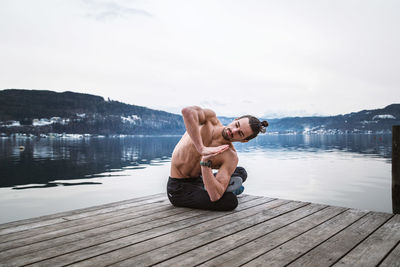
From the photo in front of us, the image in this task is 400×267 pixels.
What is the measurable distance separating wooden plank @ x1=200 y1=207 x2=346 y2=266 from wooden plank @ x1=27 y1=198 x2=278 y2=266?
0.70m

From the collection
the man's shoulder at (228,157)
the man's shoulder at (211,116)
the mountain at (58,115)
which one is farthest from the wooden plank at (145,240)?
the mountain at (58,115)

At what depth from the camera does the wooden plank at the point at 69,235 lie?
10.5 ft

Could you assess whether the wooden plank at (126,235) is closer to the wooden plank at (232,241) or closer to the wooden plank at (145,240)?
the wooden plank at (145,240)

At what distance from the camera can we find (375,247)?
3.26 m

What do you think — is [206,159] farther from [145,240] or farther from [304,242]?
[304,242]

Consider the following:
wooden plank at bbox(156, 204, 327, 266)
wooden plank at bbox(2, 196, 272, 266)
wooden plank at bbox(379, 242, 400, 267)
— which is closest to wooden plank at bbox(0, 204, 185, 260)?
wooden plank at bbox(2, 196, 272, 266)

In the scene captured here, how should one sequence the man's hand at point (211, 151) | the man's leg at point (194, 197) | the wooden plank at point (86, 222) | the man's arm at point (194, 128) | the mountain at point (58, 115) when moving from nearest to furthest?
the wooden plank at point (86, 222) < the man's hand at point (211, 151) < the man's arm at point (194, 128) < the man's leg at point (194, 197) < the mountain at point (58, 115)

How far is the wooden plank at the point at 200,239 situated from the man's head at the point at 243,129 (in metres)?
1.14

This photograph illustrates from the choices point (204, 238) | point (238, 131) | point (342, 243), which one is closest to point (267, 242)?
point (204, 238)

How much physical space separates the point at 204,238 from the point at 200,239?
0.19 feet

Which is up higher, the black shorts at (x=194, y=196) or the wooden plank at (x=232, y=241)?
the black shorts at (x=194, y=196)

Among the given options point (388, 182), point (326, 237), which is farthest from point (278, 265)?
point (388, 182)

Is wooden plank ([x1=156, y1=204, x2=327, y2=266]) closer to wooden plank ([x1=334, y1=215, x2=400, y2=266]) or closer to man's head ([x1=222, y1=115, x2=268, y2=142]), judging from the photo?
wooden plank ([x1=334, y1=215, x2=400, y2=266])

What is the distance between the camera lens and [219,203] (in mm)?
4699
